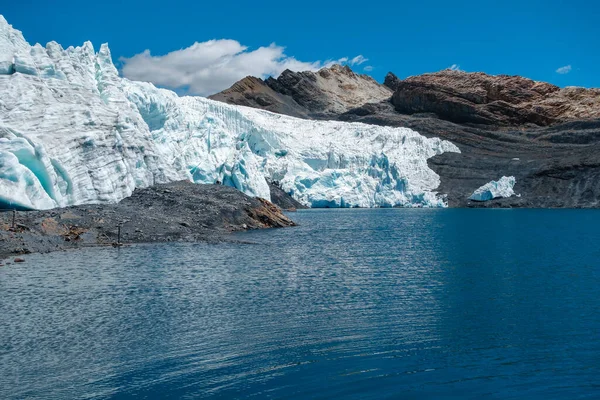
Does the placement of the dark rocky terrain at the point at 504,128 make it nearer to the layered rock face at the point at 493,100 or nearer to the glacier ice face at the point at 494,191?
the layered rock face at the point at 493,100

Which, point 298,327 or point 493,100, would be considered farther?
point 493,100

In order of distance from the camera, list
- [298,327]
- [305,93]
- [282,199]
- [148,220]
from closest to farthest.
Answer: [298,327] < [148,220] < [282,199] < [305,93]

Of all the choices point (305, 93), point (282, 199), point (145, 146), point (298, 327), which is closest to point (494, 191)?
point (282, 199)

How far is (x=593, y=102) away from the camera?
122938 millimetres

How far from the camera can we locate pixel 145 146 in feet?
153

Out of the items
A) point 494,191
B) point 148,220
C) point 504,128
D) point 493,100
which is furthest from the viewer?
point 493,100

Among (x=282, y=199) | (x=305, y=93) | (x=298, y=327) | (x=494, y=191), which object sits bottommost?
(x=298, y=327)

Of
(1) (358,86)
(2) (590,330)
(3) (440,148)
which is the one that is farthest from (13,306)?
(1) (358,86)

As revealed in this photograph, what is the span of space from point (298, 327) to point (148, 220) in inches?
938

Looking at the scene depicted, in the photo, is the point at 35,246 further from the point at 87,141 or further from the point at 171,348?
the point at 171,348

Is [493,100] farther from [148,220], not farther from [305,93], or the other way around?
[148,220]

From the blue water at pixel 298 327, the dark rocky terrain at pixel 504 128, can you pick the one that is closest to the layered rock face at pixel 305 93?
the dark rocky terrain at pixel 504 128

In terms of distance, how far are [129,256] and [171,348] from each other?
1564cm

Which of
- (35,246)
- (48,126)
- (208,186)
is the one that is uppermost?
(48,126)
